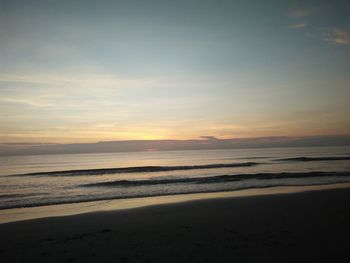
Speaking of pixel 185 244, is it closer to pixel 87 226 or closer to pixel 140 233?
pixel 140 233

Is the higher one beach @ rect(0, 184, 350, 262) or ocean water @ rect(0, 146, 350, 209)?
beach @ rect(0, 184, 350, 262)

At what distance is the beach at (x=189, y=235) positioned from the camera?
6.37 meters

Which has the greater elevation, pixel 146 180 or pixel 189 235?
pixel 189 235

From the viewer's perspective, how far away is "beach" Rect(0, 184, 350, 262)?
6.37 meters

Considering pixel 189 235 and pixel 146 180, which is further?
pixel 146 180

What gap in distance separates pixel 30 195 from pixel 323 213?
18016mm

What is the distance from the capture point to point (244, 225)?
29.8ft

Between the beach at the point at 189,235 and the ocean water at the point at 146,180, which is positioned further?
the ocean water at the point at 146,180

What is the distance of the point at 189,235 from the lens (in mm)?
7945

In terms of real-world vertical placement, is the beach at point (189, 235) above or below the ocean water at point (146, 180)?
above

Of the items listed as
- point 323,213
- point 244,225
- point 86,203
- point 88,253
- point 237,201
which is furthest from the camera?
point 86,203

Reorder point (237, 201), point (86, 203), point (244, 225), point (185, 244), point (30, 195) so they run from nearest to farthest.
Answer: point (185, 244) → point (244, 225) → point (237, 201) → point (86, 203) → point (30, 195)

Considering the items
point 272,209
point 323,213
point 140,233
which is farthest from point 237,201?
point 140,233

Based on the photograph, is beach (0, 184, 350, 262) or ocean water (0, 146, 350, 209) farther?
ocean water (0, 146, 350, 209)
